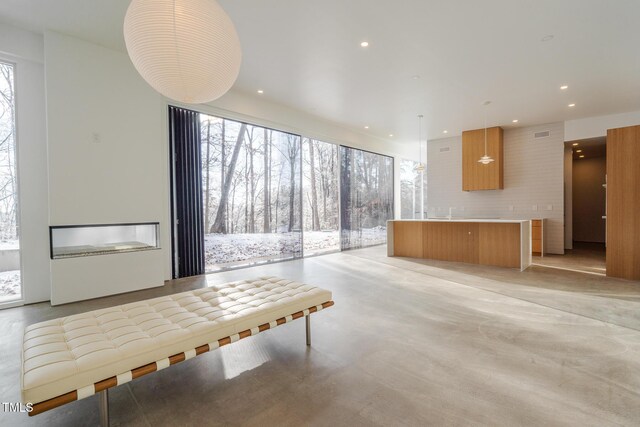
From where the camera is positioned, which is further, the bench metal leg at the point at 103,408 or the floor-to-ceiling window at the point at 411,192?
the floor-to-ceiling window at the point at 411,192

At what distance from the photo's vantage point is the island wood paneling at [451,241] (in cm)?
639

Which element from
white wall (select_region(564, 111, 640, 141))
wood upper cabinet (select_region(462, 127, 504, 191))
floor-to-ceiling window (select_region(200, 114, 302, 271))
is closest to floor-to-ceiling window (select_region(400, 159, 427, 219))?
wood upper cabinet (select_region(462, 127, 504, 191))

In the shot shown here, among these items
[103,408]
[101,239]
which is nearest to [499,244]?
[103,408]

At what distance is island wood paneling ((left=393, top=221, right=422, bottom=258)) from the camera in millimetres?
7152

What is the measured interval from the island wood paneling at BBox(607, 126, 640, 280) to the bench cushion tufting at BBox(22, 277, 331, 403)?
5.50 m

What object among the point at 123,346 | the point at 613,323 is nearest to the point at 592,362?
the point at 613,323

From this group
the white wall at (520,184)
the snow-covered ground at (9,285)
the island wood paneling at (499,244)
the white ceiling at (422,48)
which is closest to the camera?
the white ceiling at (422,48)

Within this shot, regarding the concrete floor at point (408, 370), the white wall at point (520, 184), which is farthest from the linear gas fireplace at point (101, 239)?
the white wall at point (520, 184)

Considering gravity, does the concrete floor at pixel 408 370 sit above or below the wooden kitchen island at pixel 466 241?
below

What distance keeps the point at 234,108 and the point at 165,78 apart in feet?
13.5

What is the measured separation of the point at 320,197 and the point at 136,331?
20.4 ft

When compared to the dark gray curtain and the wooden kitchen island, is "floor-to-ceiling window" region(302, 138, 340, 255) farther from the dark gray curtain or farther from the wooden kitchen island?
the dark gray curtain

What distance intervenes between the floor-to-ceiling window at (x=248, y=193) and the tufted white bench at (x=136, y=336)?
326 centimetres

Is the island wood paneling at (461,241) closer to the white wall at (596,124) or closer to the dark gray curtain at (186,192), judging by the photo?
the white wall at (596,124)
